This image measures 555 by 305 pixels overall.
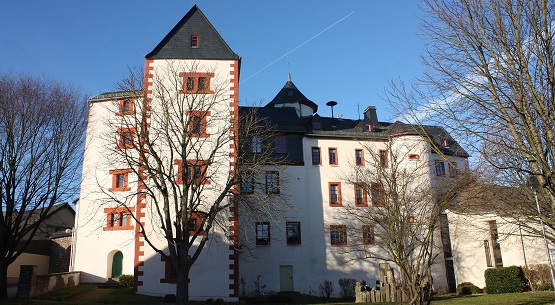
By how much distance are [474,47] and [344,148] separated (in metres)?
25.2

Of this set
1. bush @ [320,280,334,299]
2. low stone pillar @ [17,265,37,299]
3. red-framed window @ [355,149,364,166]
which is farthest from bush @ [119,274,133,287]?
red-framed window @ [355,149,364,166]

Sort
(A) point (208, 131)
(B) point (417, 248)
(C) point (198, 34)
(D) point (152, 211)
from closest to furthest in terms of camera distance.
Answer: (D) point (152, 211) → (A) point (208, 131) → (C) point (198, 34) → (B) point (417, 248)

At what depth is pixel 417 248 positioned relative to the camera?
3497 centimetres

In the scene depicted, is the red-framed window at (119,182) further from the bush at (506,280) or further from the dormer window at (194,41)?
the bush at (506,280)

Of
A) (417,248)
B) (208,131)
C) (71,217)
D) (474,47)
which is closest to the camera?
(474,47)

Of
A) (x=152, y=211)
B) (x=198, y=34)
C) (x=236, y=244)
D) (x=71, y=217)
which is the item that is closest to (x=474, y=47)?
(x=236, y=244)

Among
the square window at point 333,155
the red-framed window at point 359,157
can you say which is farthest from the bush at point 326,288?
the red-framed window at point 359,157

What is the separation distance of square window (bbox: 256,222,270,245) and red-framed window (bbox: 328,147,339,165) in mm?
7200

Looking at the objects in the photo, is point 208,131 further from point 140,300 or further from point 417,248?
point 417,248

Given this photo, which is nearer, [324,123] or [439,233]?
[439,233]

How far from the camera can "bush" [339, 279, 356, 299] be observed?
104 feet

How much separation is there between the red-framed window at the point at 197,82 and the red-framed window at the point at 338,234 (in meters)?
13.9

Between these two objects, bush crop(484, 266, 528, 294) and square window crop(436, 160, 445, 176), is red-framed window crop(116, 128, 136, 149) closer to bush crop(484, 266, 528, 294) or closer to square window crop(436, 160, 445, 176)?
bush crop(484, 266, 528, 294)

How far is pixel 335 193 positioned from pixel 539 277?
14.5m
